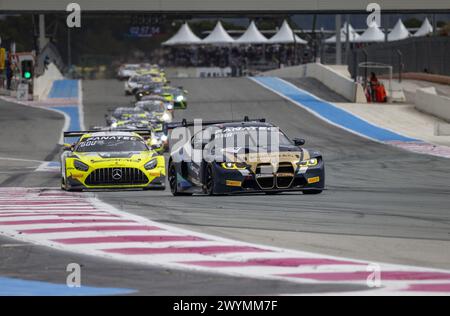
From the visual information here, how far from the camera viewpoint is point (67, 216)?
15.1 metres

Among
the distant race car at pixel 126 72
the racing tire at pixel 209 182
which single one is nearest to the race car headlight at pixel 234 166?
the racing tire at pixel 209 182

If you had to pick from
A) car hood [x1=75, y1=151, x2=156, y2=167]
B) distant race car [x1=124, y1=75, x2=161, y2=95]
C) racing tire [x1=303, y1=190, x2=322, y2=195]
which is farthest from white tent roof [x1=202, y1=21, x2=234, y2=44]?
racing tire [x1=303, y1=190, x2=322, y2=195]

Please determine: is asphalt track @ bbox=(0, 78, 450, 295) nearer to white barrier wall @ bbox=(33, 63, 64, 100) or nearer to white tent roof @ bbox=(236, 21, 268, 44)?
white barrier wall @ bbox=(33, 63, 64, 100)

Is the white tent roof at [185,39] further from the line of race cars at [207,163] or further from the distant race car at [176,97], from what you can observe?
the line of race cars at [207,163]

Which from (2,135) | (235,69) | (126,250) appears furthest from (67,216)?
(235,69)

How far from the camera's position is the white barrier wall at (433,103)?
A: 47250mm

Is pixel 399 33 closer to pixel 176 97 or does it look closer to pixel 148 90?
pixel 148 90

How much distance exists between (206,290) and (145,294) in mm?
503

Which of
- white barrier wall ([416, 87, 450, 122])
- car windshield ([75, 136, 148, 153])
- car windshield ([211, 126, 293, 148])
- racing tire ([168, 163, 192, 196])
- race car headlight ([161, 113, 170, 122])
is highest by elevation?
car windshield ([211, 126, 293, 148])

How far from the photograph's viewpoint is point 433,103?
49.1m

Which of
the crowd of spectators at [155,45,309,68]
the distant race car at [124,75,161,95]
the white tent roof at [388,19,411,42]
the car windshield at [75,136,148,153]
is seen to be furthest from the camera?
the crowd of spectators at [155,45,309,68]

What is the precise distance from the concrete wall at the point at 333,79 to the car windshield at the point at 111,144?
35.2 meters

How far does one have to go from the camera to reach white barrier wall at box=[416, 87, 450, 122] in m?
47.2
